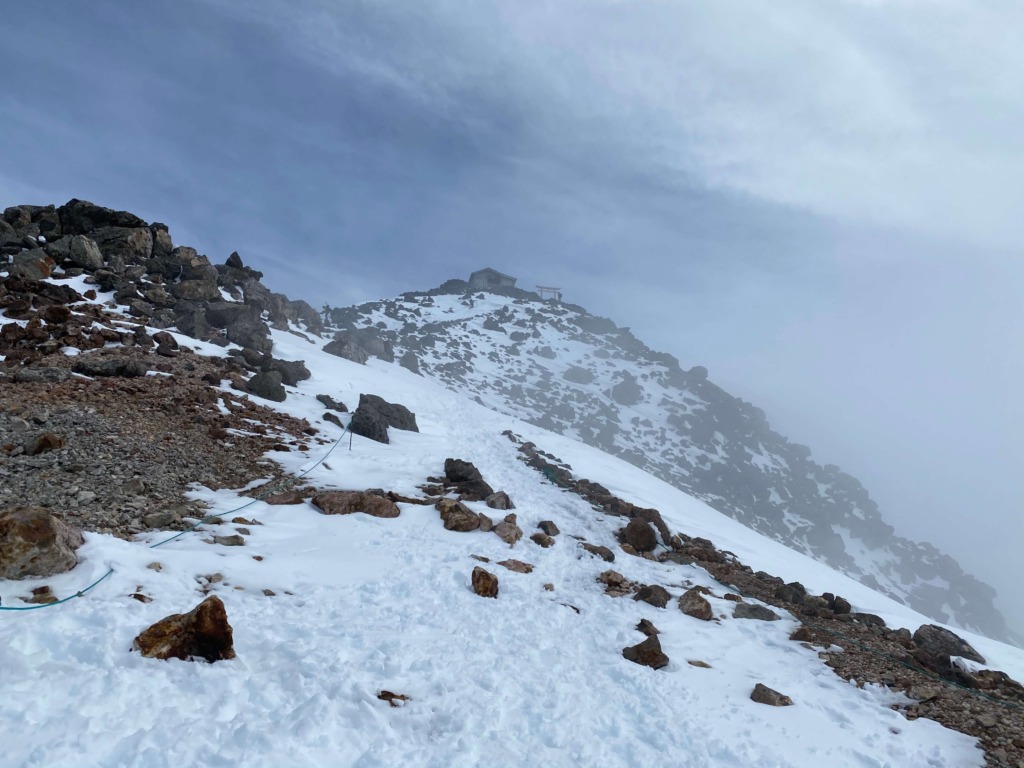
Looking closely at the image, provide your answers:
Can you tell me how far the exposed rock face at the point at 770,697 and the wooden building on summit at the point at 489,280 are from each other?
14082 centimetres

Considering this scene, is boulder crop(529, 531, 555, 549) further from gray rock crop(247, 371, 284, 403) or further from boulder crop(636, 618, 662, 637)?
gray rock crop(247, 371, 284, 403)

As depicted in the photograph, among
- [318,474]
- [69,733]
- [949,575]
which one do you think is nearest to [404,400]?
[318,474]

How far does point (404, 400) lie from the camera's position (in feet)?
84.0

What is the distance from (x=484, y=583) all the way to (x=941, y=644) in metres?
7.53

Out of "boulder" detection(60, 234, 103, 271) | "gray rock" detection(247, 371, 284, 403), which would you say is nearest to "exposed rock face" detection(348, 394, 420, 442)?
"gray rock" detection(247, 371, 284, 403)

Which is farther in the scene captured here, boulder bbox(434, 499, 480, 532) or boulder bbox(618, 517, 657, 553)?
boulder bbox(618, 517, 657, 553)

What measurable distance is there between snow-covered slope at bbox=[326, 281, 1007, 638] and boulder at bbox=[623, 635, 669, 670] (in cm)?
4851

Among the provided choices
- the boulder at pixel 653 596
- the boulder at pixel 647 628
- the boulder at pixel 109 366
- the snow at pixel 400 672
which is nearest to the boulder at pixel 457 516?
the snow at pixel 400 672

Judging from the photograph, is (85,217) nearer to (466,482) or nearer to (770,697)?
(466,482)

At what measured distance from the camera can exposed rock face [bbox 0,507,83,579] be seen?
5.18 m

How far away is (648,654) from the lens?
7.22 m

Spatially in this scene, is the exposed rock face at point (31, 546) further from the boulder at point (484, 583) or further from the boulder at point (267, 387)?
the boulder at point (267, 387)

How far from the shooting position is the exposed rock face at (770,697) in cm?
639

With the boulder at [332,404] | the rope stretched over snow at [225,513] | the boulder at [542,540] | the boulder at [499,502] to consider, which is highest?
the boulder at [332,404]
